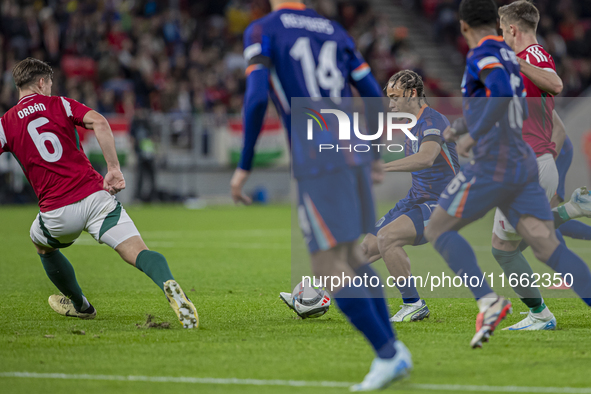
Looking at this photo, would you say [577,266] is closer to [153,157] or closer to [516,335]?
[516,335]

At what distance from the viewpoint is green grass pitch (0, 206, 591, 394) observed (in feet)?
13.1

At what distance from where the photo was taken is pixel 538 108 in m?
5.50

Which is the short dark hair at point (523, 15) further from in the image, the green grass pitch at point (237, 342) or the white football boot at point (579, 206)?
the green grass pitch at point (237, 342)

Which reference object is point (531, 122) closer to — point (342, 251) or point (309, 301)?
point (309, 301)

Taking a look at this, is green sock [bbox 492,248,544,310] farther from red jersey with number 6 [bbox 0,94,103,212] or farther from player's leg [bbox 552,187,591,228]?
red jersey with number 6 [bbox 0,94,103,212]

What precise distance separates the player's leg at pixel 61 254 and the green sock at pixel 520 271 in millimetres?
2985

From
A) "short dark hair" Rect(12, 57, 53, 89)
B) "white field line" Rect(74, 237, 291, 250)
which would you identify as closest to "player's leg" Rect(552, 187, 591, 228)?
"short dark hair" Rect(12, 57, 53, 89)

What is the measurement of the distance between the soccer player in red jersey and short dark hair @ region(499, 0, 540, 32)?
2.94 metres

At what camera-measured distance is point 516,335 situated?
5191mm

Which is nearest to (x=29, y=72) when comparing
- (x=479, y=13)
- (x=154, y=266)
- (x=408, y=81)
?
(x=154, y=266)

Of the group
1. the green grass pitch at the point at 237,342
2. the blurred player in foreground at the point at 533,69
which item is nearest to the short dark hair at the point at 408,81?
the blurred player in foreground at the point at 533,69

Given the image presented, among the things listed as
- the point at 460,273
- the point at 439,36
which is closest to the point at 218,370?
the point at 460,273

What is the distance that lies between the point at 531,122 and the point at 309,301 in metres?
2.07

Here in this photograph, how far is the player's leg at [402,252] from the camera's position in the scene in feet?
19.0
